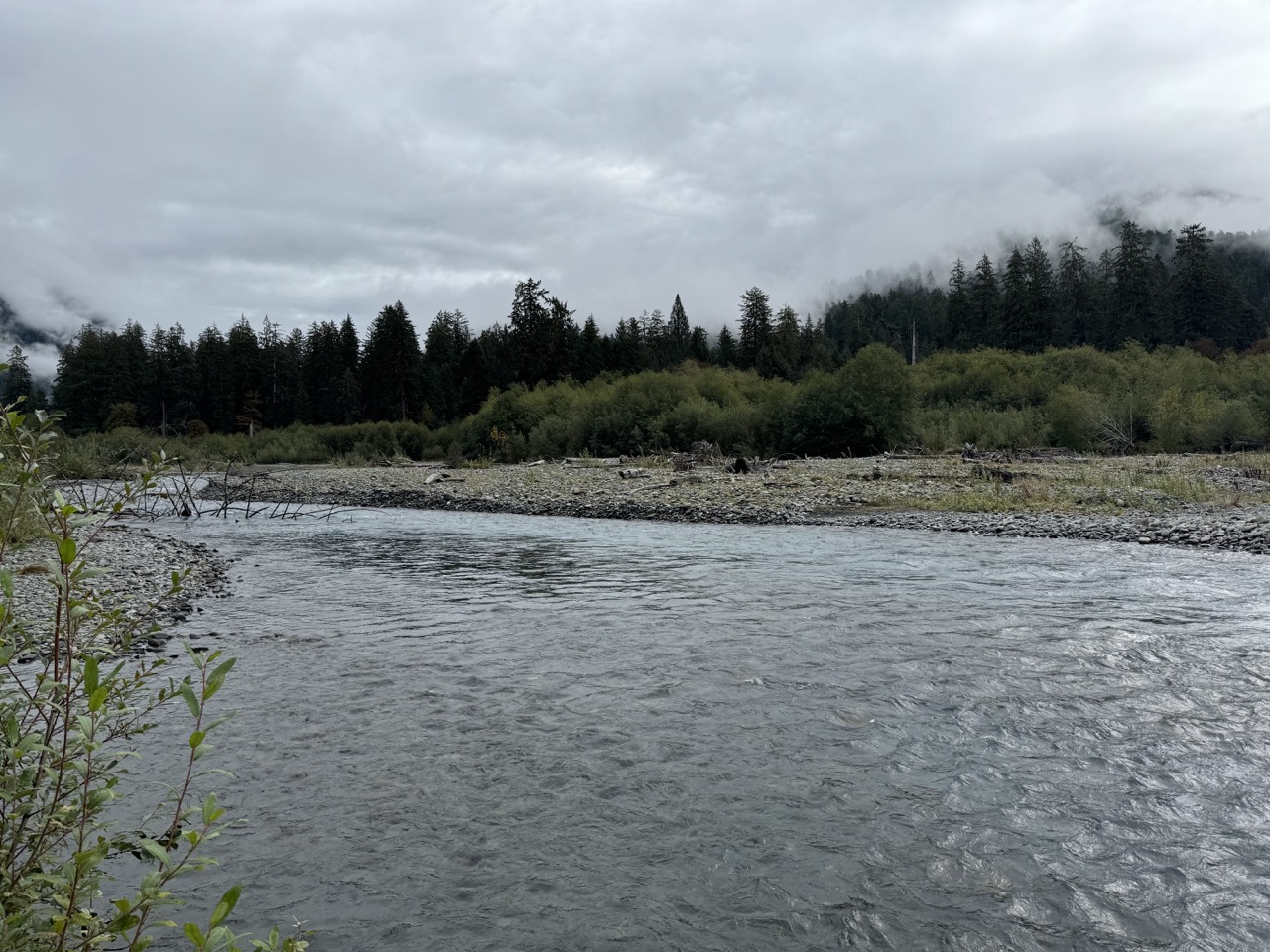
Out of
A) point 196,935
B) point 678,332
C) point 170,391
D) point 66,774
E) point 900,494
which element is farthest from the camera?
point 678,332

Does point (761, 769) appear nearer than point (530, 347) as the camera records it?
Yes

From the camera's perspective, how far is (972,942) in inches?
132

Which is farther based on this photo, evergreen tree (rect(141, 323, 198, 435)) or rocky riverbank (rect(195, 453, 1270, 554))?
evergreen tree (rect(141, 323, 198, 435))

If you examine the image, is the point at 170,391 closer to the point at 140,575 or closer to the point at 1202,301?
the point at 140,575

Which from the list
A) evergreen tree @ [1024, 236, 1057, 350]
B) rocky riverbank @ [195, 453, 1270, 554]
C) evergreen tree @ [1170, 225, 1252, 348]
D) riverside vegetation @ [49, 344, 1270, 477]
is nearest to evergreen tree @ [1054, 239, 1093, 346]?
evergreen tree @ [1024, 236, 1057, 350]

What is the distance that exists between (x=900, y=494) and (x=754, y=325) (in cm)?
5599

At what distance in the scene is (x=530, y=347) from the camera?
6325 centimetres

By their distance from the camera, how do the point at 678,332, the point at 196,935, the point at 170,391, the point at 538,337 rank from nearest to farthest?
the point at 196,935 < the point at 538,337 < the point at 170,391 < the point at 678,332

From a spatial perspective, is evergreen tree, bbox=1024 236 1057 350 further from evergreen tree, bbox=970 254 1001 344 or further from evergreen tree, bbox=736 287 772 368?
evergreen tree, bbox=736 287 772 368

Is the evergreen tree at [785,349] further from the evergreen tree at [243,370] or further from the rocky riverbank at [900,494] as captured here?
the evergreen tree at [243,370]

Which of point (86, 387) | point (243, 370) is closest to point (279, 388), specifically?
point (243, 370)

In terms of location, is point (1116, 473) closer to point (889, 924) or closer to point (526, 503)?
point (526, 503)

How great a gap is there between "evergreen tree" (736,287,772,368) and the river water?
213 feet

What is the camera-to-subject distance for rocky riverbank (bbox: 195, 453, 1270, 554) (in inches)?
604
